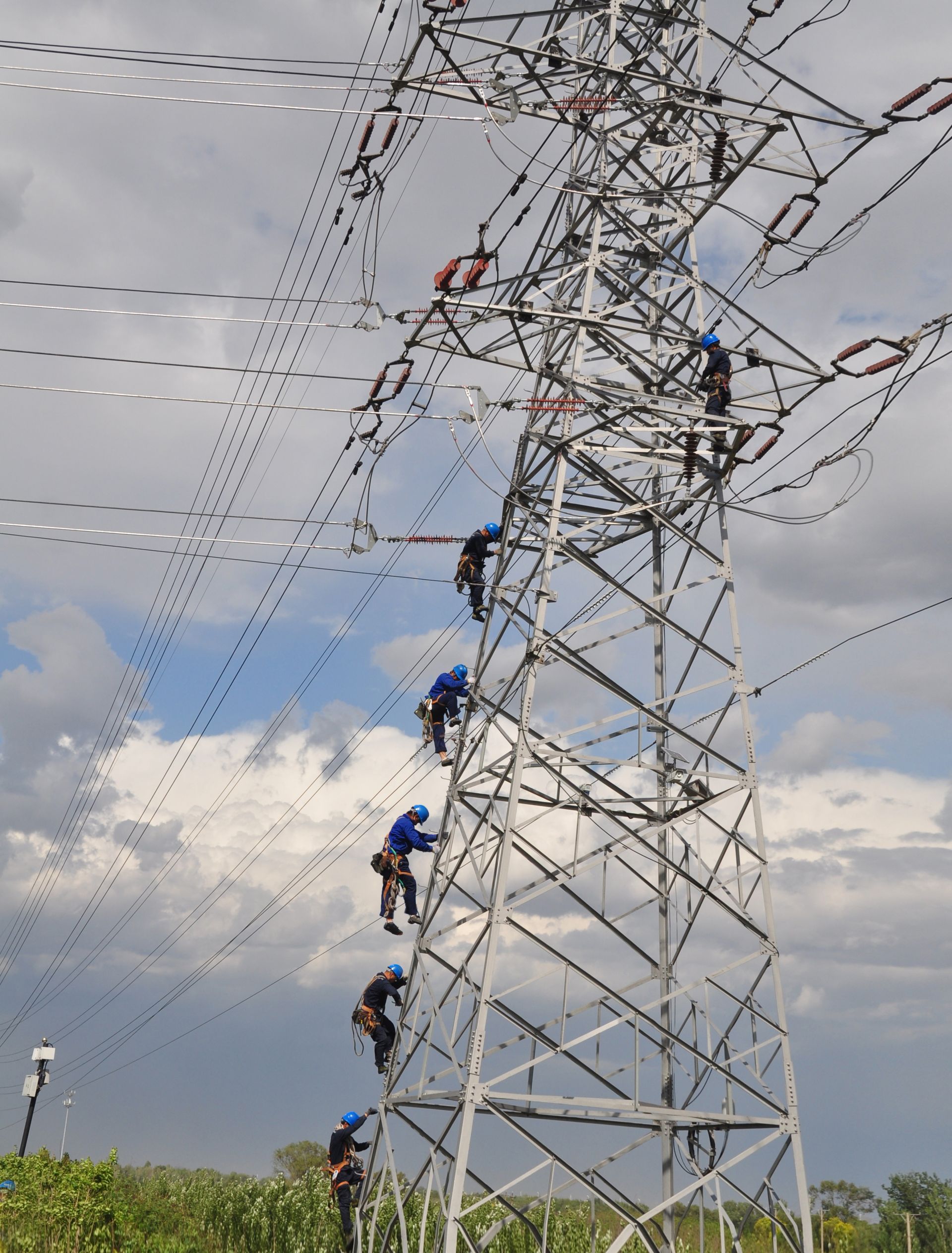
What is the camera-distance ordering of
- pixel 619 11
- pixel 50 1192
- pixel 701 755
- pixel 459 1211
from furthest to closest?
pixel 50 1192 < pixel 619 11 < pixel 701 755 < pixel 459 1211

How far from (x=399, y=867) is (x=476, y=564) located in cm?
472

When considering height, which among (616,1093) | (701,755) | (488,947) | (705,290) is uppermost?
(705,290)

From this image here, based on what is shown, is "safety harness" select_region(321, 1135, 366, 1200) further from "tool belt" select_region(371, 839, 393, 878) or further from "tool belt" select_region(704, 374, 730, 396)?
"tool belt" select_region(704, 374, 730, 396)

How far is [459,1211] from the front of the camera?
34.4 ft

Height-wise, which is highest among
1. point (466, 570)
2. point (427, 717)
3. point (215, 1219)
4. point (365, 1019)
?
point (466, 570)

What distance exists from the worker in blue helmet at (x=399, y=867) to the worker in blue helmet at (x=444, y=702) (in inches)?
42.4

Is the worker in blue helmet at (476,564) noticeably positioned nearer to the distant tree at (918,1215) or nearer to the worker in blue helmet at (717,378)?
the worker in blue helmet at (717,378)

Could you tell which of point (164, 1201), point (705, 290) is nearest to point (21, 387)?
point (705, 290)

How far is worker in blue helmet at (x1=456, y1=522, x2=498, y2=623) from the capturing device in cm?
1695

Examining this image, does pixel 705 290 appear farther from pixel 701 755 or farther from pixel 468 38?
pixel 701 755

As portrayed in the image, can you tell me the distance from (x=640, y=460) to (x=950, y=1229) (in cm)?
5317

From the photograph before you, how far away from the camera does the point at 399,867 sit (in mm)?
15250

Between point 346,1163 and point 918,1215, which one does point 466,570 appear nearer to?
point 346,1163

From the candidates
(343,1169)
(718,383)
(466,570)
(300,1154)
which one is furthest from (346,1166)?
(300,1154)
